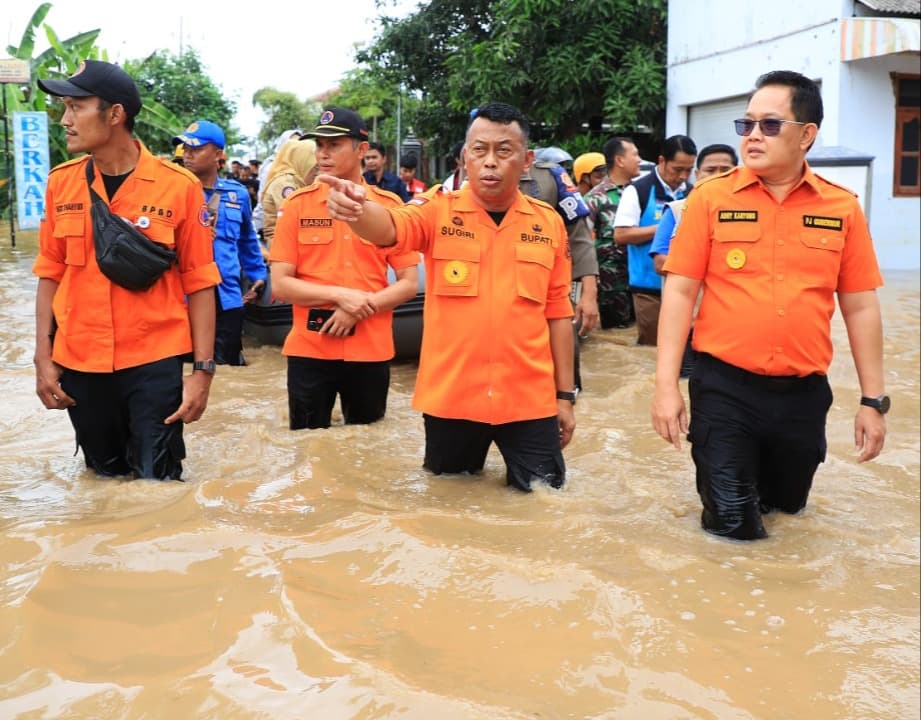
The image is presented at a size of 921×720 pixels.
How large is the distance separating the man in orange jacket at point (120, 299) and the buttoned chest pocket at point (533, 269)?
47.6 inches

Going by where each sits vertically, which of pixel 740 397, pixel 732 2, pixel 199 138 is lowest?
pixel 740 397

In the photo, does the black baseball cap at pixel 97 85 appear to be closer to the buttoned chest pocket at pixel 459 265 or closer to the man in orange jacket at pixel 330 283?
the man in orange jacket at pixel 330 283

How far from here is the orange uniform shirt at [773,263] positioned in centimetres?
379

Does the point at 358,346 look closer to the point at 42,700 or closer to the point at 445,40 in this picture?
the point at 42,700

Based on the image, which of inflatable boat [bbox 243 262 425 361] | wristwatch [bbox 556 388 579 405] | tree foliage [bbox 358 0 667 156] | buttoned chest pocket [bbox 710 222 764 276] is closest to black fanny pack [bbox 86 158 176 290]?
wristwatch [bbox 556 388 579 405]

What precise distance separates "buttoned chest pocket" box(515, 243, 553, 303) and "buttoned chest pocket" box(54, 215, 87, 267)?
63.8 inches

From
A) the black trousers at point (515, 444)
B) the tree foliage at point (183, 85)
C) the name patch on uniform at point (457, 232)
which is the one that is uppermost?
the tree foliage at point (183, 85)

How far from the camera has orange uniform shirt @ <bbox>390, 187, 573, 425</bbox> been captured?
405 centimetres

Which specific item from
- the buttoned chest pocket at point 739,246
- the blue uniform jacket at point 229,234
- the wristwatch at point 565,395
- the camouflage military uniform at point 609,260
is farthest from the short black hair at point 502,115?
the camouflage military uniform at point 609,260

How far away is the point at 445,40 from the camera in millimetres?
20844

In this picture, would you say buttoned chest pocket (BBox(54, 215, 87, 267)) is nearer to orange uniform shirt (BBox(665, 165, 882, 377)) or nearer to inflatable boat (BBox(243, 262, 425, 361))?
orange uniform shirt (BBox(665, 165, 882, 377))

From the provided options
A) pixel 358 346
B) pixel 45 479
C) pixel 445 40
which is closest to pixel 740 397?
pixel 358 346

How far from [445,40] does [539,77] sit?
331 cm

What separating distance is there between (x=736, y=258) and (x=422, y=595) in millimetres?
1653
